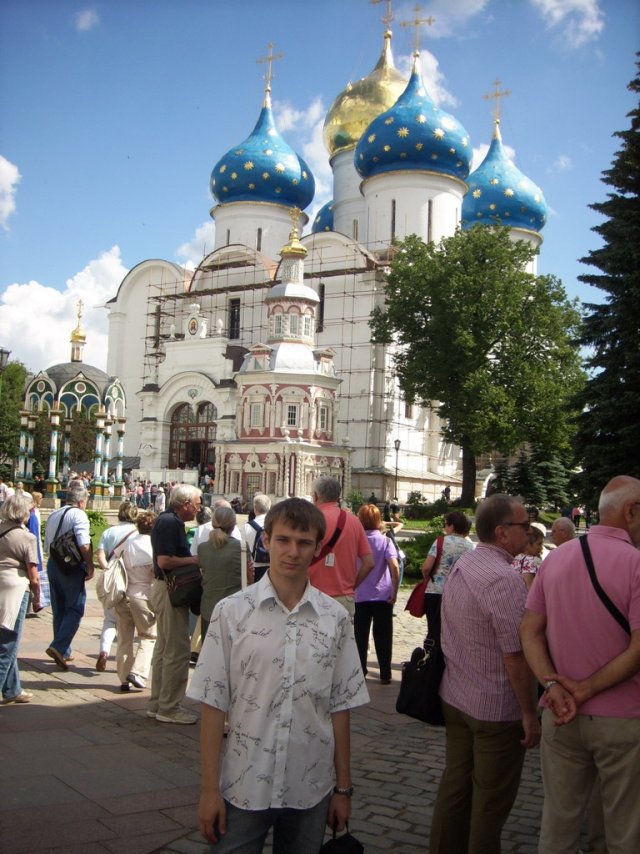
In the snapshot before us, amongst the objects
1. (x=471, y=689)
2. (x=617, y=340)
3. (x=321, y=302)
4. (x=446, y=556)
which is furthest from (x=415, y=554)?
(x=321, y=302)

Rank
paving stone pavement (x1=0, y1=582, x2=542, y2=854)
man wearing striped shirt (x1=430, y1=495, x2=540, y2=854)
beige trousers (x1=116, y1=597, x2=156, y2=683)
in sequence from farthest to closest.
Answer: beige trousers (x1=116, y1=597, x2=156, y2=683), paving stone pavement (x1=0, y1=582, x2=542, y2=854), man wearing striped shirt (x1=430, y1=495, x2=540, y2=854)

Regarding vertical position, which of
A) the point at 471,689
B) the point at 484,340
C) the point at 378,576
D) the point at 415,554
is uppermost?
the point at 484,340

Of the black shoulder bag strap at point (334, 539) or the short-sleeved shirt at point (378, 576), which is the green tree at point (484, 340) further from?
the black shoulder bag strap at point (334, 539)

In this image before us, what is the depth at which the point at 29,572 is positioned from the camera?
6.63 meters

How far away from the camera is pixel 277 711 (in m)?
2.83

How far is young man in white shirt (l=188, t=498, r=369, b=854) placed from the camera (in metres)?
2.79

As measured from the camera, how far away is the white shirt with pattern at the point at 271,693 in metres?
2.81

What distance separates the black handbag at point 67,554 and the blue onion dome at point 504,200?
4249 centimetres

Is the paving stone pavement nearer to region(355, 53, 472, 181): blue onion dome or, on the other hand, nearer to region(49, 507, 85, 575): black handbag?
region(49, 507, 85, 575): black handbag

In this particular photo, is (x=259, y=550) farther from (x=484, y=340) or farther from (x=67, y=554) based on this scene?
(x=484, y=340)

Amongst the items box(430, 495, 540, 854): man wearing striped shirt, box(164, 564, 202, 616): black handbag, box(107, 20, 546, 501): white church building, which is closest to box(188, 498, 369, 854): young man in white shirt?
box(430, 495, 540, 854): man wearing striped shirt

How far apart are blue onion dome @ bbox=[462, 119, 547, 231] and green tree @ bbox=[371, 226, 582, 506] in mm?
13875

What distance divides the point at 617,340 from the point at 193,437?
29.8 m

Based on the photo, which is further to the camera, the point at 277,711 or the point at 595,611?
the point at 595,611
